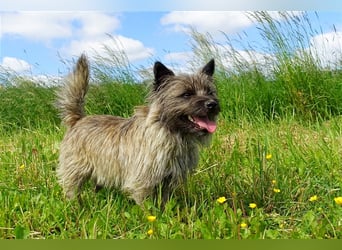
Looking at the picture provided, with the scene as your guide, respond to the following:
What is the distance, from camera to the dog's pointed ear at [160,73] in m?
3.92

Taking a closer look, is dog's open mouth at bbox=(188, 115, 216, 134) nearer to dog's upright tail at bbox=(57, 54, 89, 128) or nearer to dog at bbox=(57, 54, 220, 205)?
dog at bbox=(57, 54, 220, 205)

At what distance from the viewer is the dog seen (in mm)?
3846

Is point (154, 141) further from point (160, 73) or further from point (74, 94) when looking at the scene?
point (74, 94)

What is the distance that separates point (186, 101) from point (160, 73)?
14.1 inches

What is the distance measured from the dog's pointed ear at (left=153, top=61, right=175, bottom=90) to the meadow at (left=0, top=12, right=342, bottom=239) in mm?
888

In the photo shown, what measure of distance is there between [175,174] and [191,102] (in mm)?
642

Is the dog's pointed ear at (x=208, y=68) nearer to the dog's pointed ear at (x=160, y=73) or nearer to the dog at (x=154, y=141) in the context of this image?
the dog at (x=154, y=141)

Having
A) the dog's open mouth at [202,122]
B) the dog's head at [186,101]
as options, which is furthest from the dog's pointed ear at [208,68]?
the dog's open mouth at [202,122]

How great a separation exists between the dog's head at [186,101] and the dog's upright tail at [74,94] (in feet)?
3.31

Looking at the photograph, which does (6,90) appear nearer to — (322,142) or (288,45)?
(288,45)

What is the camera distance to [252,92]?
7516 mm

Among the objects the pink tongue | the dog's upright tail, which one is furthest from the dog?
the dog's upright tail

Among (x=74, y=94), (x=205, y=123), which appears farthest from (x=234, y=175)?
(x=74, y=94)

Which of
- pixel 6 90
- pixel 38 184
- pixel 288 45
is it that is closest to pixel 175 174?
pixel 38 184
